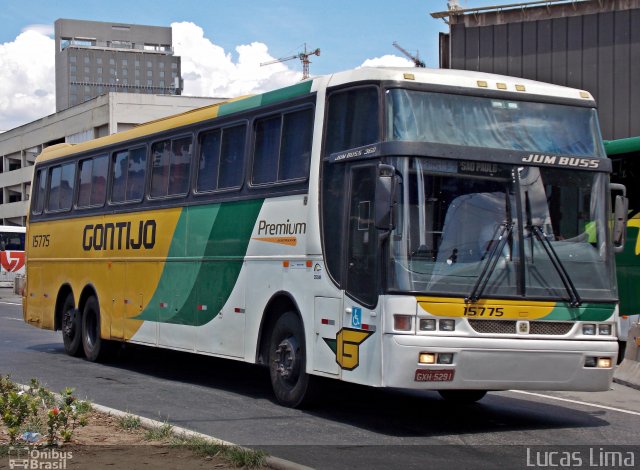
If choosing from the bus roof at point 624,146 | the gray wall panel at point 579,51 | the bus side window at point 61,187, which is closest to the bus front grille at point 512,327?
the bus roof at point 624,146

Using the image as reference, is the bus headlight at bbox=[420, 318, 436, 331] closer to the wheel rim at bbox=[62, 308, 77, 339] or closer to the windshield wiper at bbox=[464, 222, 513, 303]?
the windshield wiper at bbox=[464, 222, 513, 303]

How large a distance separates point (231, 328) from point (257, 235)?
1313mm

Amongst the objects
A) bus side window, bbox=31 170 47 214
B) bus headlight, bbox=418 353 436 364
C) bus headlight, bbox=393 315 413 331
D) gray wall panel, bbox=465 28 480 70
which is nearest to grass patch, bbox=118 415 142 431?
bus headlight, bbox=393 315 413 331

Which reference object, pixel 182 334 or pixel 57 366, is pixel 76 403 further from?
pixel 57 366

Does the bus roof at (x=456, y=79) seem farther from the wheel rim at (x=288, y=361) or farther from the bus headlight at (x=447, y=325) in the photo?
the wheel rim at (x=288, y=361)

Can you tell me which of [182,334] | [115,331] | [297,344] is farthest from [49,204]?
[297,344]

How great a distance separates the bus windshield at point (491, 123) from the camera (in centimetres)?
1006

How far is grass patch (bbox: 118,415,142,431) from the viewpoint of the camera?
30.3 ft

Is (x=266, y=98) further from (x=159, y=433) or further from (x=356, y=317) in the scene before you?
(x=159, y=433)

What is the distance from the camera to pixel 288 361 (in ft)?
37.8

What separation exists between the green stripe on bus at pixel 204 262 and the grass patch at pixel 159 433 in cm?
400

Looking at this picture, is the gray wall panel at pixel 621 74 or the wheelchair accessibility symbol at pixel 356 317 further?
the gray wall panel at pixel 621 74

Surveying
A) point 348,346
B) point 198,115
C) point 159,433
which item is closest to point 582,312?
point 348,346

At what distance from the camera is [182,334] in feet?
46.5
